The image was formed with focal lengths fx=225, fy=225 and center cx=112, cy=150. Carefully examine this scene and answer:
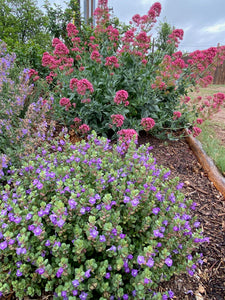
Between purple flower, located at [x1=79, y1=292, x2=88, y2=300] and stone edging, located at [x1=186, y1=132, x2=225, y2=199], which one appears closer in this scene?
purple flower, located at [x1=79, y1=292, x2=88, y2=300]

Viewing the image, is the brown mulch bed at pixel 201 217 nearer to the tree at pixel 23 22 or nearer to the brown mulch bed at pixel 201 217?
the brown mulch bed at pixel 201 217

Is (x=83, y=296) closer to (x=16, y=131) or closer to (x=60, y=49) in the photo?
(x=16, y=131)

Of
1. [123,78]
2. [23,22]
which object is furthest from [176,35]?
[23,22]

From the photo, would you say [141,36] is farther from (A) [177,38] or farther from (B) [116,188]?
(B) [116,188]

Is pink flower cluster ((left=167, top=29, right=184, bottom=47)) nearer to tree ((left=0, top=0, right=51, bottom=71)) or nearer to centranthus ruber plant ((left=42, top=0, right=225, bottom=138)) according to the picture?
centranthus ruber plant ((left=42, top=0, right=225, bottom=138))

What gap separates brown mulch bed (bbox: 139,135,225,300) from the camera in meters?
1.64

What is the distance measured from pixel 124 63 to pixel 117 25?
3.50 m

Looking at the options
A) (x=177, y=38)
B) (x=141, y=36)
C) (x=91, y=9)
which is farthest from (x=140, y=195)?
(x=91, y=9)

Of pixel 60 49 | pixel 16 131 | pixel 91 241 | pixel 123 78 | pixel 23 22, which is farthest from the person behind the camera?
pixel 23 22

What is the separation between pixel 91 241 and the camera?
130 centimetres

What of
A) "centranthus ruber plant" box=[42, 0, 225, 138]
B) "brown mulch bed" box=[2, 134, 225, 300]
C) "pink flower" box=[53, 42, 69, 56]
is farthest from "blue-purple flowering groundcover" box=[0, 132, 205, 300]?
"pink flower" box=[53, 42, 69, 56]

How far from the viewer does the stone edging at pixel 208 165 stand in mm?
2803

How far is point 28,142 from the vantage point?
2.51 metres

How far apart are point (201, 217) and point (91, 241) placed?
4.73 feet
